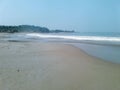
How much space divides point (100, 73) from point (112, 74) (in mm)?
425

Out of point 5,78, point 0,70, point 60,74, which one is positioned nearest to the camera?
Result: point 5,78

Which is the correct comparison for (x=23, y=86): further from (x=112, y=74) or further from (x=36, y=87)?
(x=112, y=74)

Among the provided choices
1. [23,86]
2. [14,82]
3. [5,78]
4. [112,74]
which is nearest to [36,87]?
[23,86]

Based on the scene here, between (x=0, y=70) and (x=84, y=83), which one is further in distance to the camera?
(x=0, y=70)

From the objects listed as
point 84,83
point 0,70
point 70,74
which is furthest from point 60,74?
point 0,70

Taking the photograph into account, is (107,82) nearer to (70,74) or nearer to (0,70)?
(70,74)

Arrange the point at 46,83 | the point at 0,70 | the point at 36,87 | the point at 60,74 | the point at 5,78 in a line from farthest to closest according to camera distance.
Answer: the point at 0,70 < the point at 60,74 < the point at 5,78 < the point at 46,83 < the point at 36,87

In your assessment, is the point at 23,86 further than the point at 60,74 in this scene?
No

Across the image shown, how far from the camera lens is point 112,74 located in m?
7.45

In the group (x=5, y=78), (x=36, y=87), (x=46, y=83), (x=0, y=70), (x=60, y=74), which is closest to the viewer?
(x=36, y=87)

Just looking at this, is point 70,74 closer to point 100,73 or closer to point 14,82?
point 100,73

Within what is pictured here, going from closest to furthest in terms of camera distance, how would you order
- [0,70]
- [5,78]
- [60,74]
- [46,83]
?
[46,83]
[5,78]
[60,74]
[0,70]

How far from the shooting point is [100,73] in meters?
7.53

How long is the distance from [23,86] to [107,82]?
252 centimetres
